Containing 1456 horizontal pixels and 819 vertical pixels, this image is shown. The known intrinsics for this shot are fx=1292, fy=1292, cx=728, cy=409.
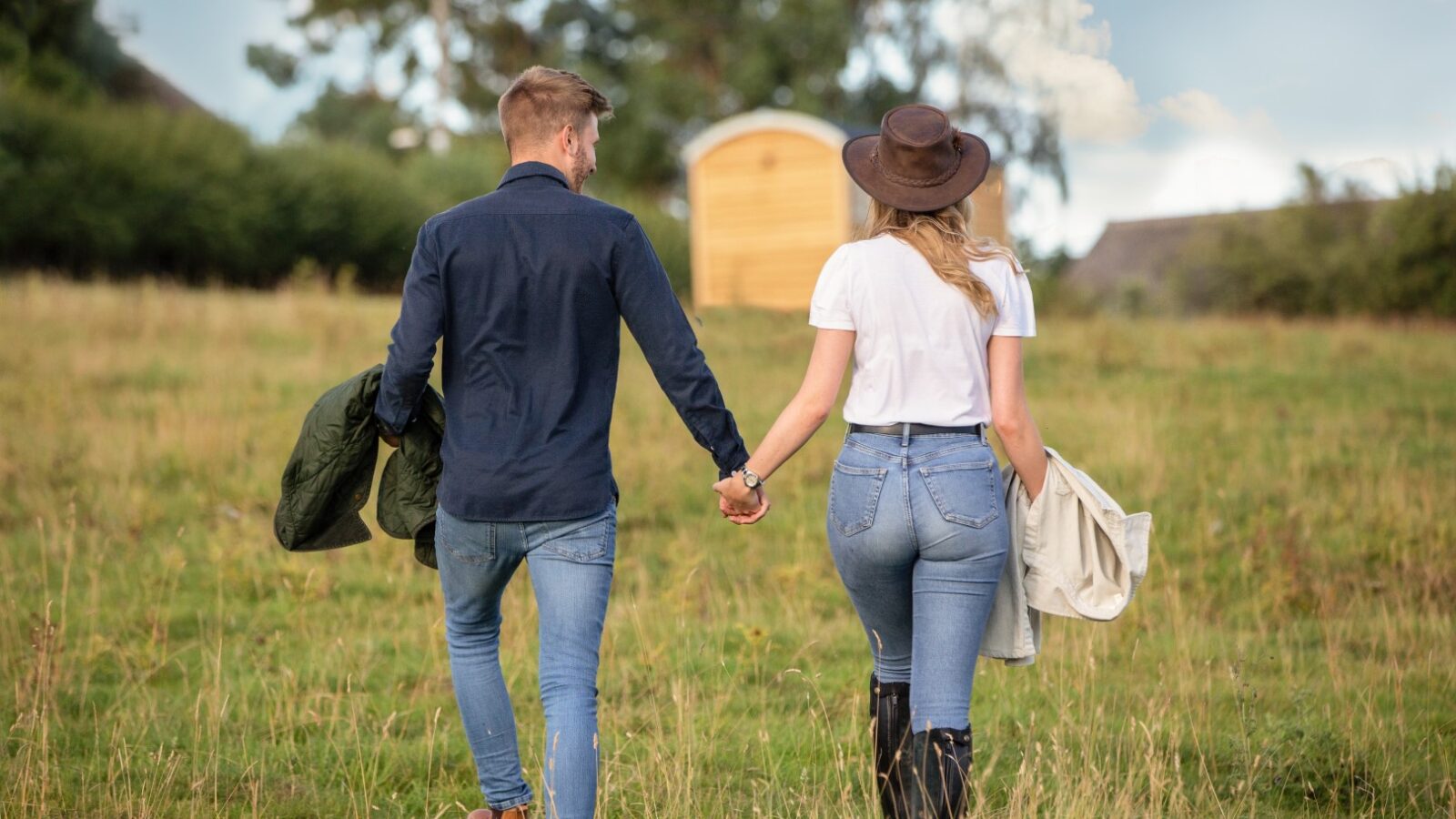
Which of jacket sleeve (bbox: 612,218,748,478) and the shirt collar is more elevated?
the shirt collar

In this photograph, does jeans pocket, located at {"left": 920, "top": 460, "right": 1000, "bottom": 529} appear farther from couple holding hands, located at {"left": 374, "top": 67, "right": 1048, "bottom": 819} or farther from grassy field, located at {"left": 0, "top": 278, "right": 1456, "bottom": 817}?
grassy field, located at {"left": 0, "top": 278, "right": 1456, "bottom": 817}

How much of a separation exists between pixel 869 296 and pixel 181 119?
1150 inches

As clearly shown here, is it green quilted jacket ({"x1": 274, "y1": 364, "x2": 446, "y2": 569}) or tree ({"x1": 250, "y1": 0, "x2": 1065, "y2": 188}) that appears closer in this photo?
green quilted jacket ({"x1": 274, "y1": 364, "x2": 446, "y2": 569})

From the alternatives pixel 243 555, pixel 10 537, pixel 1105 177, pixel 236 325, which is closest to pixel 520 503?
pixel 243 555

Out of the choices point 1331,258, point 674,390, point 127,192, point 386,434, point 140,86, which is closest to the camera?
point 674,390

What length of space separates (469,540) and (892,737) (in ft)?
4.26

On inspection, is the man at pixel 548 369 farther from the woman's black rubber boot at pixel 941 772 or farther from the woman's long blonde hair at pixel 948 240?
the woman's black rubber boot at pixel 941 772

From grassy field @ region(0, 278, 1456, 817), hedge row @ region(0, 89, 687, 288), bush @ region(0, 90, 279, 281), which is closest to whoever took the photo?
grassy field @ region(0, 278, 1456, 817)

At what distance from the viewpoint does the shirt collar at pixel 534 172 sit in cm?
340

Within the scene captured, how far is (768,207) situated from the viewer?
74.3 ft

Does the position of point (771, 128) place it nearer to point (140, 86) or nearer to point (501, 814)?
point (501, 814)

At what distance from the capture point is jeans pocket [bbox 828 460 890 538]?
10.8ft

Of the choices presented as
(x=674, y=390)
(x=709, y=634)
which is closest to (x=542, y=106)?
(x=674, y=390)

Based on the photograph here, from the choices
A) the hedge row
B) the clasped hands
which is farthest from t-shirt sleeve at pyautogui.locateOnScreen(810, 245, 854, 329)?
the hedge row
